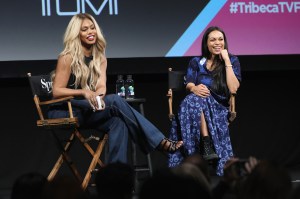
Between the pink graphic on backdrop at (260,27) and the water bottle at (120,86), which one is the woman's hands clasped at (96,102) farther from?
the pink graphic on backdrop at (260,27)

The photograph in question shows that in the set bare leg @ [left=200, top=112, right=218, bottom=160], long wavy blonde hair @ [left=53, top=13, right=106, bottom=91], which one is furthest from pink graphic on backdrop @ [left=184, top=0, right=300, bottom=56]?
long wavy blonde hair @ [left=53, top=13, right=106, bottom=91]

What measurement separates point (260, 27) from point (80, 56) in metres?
1.87

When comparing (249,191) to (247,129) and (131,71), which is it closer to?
(131,71)

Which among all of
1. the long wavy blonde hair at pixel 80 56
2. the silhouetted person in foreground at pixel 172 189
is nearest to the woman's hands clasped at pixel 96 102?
the long wavy blonde hair at pixel 80 56

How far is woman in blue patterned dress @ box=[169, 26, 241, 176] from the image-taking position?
4805 mm

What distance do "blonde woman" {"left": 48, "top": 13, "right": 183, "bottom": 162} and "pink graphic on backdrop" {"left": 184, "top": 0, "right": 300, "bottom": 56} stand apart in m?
1.49

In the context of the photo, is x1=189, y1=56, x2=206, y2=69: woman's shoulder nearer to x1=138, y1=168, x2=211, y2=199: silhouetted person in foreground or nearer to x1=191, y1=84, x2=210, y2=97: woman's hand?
x1=191, y1=84, x2=210, y2=97: woman's hand

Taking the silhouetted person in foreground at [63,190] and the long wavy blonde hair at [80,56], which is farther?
the long wavy blonde hair at [80,56]

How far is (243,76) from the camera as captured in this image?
598cm

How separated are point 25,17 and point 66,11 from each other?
1.01 ft

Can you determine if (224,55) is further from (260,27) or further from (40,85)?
(40,85)

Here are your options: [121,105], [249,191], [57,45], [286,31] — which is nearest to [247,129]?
[286,31]

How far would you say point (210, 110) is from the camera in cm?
485

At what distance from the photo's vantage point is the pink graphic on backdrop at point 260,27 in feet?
19.0
